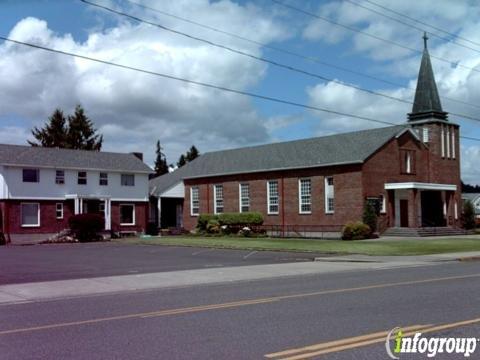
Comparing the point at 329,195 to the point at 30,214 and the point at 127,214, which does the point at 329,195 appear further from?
the point at 30,214

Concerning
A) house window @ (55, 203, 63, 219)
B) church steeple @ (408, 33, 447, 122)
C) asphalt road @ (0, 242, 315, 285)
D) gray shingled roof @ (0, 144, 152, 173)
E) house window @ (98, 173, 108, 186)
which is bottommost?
asphalt road @ (0, 242, 315, 285)

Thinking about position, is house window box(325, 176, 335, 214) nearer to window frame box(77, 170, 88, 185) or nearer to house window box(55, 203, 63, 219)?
window frame box(77, 170, 88, 185)

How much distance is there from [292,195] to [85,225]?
15997 millimetres

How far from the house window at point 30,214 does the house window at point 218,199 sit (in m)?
16.2

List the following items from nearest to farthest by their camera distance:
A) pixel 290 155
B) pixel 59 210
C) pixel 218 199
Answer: pixel 59 210 < pixel 290 155 < pixel 218 199

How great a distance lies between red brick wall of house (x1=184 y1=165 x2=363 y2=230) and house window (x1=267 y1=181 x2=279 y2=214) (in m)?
0.35

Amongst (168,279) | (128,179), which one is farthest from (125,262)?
(128,179)

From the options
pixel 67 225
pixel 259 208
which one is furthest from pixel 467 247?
pixel 67 225

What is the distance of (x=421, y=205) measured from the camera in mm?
50219

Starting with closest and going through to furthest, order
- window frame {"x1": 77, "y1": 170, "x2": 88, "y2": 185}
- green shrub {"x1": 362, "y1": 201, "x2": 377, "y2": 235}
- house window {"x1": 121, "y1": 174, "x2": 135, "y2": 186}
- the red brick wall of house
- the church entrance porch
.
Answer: green shrub {"x1": 362, "y1": 201, "x2": 377, "y2": 235} < the red brick wall of house < the church entrance porch < window frame {"x1": 77, "y1": 170, "x2": 88, "y2": 185} < house window {"x1": 121, "y1": 174, "x2": 135, "y2": 186}

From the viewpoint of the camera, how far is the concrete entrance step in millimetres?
44406

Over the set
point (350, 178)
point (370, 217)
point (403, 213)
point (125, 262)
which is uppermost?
point (350, 178)

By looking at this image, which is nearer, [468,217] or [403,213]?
[403,213]

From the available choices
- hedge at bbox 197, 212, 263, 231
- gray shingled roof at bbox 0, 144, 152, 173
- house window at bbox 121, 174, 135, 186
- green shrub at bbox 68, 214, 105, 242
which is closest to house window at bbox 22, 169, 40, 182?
gray shingled roof at bbox 0, 144, 152, 173
